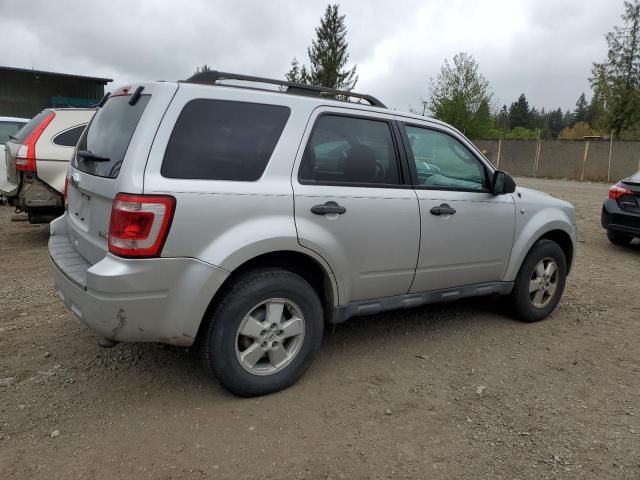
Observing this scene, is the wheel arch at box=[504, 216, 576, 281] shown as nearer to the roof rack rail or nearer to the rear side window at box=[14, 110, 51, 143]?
the roof rack rail

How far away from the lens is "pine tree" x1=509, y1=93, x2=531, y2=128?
10606 centimetres

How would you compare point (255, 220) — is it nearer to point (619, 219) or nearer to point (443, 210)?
point (443, 210)

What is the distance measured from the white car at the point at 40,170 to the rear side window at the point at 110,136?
3330 millimetres

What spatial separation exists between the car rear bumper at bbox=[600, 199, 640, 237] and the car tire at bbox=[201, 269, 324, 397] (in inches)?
245

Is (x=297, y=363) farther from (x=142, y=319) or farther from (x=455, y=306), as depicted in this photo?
(x=455, y=306)

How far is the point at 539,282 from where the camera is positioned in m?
4.61

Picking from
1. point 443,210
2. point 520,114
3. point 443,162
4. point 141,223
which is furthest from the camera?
point 520,114

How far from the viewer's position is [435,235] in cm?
373

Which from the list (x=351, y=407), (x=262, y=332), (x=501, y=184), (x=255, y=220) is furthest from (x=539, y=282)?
(x=255, y=220)

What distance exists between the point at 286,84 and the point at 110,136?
1.15 meters

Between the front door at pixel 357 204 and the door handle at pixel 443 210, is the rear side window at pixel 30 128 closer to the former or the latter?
the front door at pixel 357 204

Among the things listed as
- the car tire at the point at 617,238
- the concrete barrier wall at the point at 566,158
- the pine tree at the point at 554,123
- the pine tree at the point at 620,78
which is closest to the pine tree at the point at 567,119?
the pine tree at the point at 554,123

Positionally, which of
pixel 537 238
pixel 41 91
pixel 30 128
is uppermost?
pixel 41 91

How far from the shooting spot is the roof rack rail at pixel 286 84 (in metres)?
3.04
